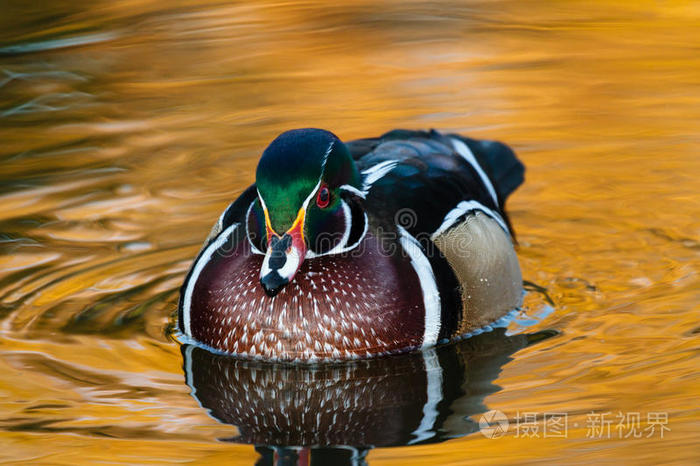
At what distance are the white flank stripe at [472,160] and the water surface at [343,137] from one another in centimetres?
54

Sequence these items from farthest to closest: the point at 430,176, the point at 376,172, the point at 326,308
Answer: the point at 430,176, the point at 376,172, the point at 326,308

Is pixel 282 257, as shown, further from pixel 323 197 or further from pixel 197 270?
pixel 197 270

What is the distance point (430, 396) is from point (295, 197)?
114 cm

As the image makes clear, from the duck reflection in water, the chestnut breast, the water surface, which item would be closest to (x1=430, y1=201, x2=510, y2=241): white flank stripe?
the chestnut breast

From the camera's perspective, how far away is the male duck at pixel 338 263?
533 cm

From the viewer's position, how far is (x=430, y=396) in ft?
17.8

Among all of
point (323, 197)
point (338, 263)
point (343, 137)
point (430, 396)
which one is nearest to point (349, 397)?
point (430, 396)

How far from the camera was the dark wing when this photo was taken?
592cm

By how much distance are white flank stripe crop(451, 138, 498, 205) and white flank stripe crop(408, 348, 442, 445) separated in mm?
1448

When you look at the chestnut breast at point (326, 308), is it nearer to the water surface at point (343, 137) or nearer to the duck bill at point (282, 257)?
the water surface at point (343, 137)

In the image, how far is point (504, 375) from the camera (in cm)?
554

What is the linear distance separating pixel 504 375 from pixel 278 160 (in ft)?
4.92

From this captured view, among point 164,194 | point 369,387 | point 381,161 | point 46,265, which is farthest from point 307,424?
point 164,194

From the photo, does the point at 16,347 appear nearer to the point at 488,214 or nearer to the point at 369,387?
the point at 369,387
